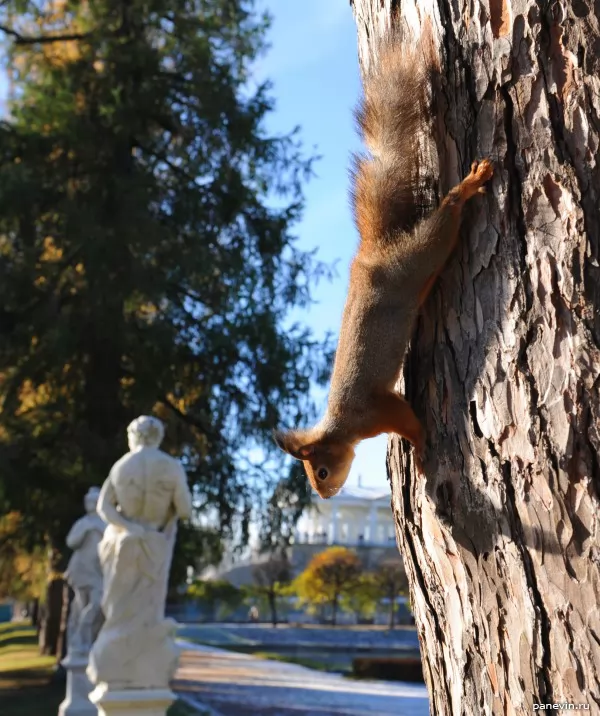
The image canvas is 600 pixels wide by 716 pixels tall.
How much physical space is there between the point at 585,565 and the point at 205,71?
13857 millimetres

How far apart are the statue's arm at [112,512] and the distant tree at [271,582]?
16278 millimetres

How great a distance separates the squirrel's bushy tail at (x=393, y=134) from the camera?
1.39 metres

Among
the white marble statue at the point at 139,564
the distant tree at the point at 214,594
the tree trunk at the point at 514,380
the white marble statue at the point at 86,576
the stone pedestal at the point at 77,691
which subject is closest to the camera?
the tree trunk at the point at 514,380

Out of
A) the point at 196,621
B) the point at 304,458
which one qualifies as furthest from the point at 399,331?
the point at 196,621

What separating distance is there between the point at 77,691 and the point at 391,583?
44.9 ft

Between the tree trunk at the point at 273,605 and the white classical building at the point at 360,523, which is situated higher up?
the white classical building at the point at 360,523

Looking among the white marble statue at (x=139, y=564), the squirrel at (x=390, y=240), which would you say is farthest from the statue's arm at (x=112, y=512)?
the squirrel at (x=390, y=240)

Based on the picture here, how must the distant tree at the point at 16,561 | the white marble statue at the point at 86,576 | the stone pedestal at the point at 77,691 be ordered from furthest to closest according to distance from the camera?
the distant tree at the point at 16,561 < the white marble statue at the point at 86,576 < the stone pedestal at the point at 77,691

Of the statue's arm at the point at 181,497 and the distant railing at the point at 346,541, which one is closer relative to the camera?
the statue's arm at the point at 181,497

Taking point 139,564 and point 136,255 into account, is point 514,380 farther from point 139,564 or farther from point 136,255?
point 136,255

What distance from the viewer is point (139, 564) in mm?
7539

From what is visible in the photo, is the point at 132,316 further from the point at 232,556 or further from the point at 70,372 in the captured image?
the point at 232,556

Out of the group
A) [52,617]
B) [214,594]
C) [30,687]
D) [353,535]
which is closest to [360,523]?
[353,535]

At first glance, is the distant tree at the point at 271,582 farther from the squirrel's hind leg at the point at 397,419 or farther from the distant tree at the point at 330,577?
the squirrel's hind leg at the point at 397,419
